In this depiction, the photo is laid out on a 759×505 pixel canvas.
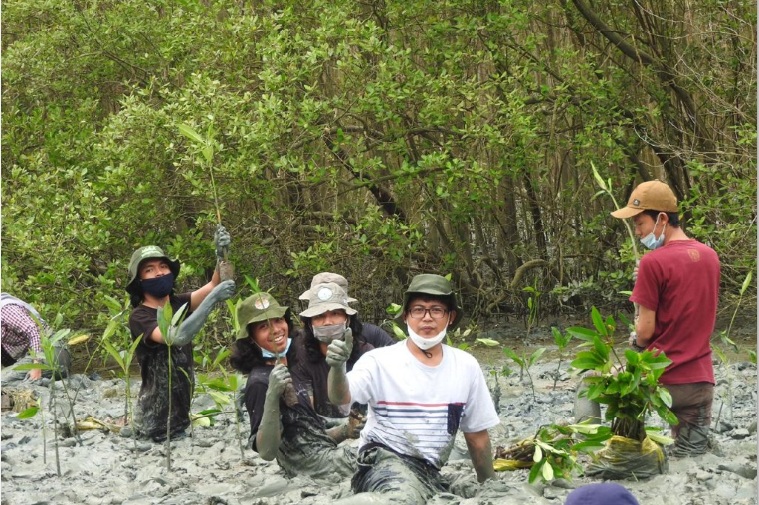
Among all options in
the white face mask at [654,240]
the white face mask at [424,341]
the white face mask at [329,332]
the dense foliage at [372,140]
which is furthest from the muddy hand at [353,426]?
the dense foliage at [372,140]

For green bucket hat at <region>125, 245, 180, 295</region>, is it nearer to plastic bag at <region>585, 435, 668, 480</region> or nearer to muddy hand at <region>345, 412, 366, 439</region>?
muddy hand at <region>345, 412, 366, 439</region>

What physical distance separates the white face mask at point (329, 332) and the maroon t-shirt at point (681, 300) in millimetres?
1543

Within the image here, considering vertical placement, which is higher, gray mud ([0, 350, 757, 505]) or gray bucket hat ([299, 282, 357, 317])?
gray bucket hat ([299, 282, 357, 317])

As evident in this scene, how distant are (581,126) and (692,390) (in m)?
5.72

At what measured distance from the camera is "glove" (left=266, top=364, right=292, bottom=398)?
18.5 feet

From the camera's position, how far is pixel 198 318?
264 inches

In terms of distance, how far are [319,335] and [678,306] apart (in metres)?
1.88

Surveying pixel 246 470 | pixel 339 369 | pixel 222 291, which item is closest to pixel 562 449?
pixel 339 369

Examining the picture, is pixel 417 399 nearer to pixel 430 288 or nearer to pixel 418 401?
pixel 418 401

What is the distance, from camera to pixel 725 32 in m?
10.1

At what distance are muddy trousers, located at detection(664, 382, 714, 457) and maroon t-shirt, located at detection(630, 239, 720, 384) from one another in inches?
2.0

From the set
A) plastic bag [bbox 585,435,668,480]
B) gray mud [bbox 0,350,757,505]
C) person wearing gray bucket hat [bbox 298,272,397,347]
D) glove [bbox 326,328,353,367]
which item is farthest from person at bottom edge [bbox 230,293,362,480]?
plastic bag [bbox 585,435,668,480]

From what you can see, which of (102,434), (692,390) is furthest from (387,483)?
(102,434)

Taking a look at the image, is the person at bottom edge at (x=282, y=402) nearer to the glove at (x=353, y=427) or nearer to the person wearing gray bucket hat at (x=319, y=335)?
the person wearing gray bucket hat at (x=319, y=335)
